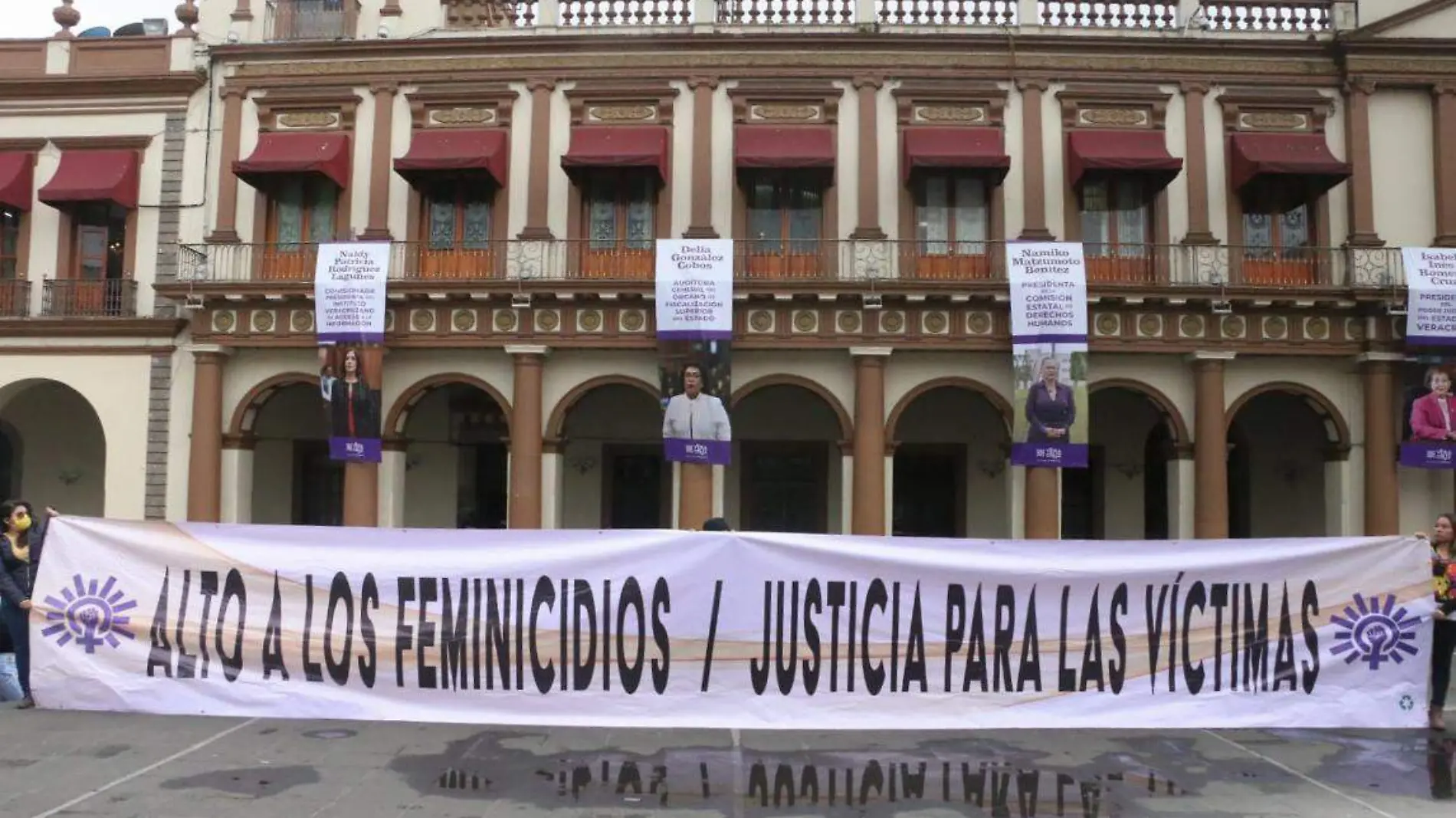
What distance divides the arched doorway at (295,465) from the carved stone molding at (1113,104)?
14.5 meters

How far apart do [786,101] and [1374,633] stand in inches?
507

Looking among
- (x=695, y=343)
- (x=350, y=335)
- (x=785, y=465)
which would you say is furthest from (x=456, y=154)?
(x=785, y=465)

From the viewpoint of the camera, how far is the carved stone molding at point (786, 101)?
18.0m

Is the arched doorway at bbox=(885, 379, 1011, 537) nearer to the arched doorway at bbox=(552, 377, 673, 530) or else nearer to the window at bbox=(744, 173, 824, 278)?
the window at bbox=(744, 173, 824, 278)

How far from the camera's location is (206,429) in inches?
719

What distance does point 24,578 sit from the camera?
29.3 feet

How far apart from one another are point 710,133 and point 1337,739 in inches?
519

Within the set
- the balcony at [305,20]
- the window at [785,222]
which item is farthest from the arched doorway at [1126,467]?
the balcony at [305,20]

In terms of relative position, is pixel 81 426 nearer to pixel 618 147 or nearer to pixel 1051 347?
pixel 618 147

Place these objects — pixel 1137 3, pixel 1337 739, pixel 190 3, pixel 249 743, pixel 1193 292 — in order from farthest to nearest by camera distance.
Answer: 1. pixel 190 3
2. pixel 1137 3
3. pixel 1193 292
4. pixel 1337 739
5. pixel 249 743

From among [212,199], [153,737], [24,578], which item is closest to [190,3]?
[212,199]

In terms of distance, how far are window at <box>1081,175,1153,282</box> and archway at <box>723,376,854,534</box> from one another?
5.50 metres

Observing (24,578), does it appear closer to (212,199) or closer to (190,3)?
(212,199)

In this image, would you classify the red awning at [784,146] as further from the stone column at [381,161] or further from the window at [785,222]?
the stone column at [381,161]
